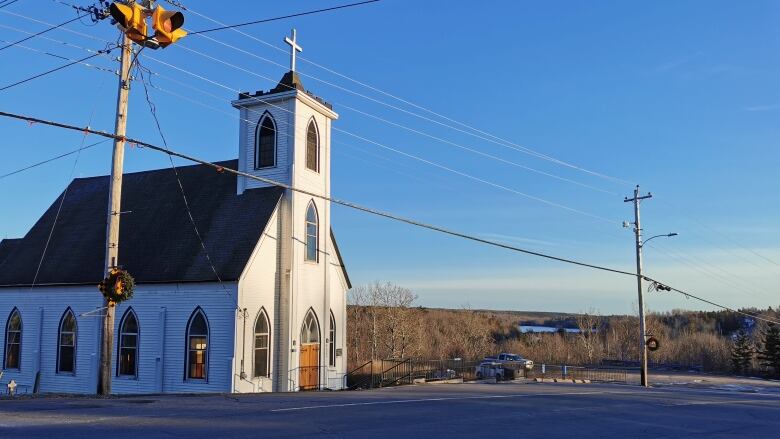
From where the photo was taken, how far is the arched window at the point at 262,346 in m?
27.5

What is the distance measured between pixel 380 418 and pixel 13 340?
2454cm

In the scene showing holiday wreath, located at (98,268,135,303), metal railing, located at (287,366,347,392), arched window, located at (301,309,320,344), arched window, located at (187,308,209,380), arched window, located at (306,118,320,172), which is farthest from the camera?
arched window, located at (306,118,320,172)

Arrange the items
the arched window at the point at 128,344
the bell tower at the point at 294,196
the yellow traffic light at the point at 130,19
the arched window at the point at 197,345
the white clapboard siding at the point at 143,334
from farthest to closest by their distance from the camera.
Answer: the arched window at the point at 128,344, the bell tower at the point at 294,196, the arched window at the point at 197,345, the white clapboard siding at the point at 143,334, the yellow traffic light at the point at 130,19

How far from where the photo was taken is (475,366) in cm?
4681

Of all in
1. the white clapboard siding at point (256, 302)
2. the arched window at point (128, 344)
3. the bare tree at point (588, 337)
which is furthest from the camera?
the bare tree at point (588, 337)

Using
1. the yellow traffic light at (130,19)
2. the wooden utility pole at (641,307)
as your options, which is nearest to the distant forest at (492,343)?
the wooden utility pole at (641,307)

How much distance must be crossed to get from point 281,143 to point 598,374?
1336 inches

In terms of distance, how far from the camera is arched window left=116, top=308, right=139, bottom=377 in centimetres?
2898

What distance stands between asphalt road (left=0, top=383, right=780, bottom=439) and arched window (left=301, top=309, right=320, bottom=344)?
898 cm

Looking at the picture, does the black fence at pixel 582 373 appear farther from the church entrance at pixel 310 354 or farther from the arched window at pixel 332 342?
the church entrance at pixel 310 354

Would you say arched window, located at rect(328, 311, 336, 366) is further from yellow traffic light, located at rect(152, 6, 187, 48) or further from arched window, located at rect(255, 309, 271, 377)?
yellow traffic light, located at rect(152, 6, 187, 48)

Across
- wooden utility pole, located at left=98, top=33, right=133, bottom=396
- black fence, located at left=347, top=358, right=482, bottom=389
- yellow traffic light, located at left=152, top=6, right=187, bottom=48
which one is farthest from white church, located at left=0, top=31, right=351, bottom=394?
yellow traffic light, located at left=152, top=6, right=187, bottom=48

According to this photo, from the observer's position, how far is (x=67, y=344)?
30.6 m

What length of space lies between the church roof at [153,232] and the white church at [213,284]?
2.5 inches
